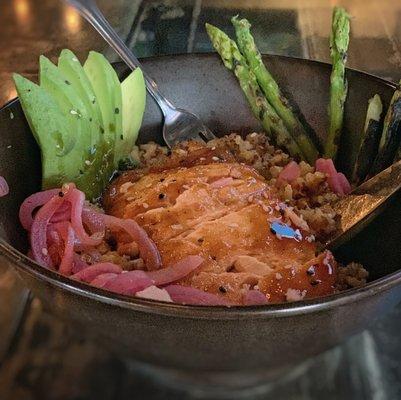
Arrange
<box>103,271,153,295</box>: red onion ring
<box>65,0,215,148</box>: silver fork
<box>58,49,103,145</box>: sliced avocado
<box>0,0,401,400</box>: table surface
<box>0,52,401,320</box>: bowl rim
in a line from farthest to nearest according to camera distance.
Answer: <box>65,0,215,148</box>: silver fork < <box>58,49,103,145</box>: sliced avocado < <box>0,0,401,400</box>: table surface < <box>103,271,153,295</box>: red onion ring < <box>0,52,401,320</box>: bowl rim

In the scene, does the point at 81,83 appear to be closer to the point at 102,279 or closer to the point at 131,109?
the point at 131,109

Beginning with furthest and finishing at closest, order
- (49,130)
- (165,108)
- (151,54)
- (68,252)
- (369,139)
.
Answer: (151,54) < (165,108) < (369,139) < (49,130) < (68,252)

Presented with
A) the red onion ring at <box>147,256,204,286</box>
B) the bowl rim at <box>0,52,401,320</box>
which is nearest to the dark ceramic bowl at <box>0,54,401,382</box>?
the bowl rim at <box>0,52,401,320</box>

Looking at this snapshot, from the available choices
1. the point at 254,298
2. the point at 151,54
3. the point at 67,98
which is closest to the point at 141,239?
the point at 254,298

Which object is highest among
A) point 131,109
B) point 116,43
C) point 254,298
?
point 116,43

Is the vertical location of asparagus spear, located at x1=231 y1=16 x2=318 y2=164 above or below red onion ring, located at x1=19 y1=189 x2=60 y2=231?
above

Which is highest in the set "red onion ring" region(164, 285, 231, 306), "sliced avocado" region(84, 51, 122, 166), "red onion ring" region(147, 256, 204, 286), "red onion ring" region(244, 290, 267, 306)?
"sliced avocado" region(84, 51, 122, 166)

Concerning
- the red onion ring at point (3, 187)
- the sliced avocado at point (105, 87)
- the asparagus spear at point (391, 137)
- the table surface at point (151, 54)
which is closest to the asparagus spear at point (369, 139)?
the asparagus spear at point (391, 137)

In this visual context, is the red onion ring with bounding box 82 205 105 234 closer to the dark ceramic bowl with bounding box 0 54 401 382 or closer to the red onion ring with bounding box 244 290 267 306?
the dark ceramic bowl with bounding box 0 54 401 382

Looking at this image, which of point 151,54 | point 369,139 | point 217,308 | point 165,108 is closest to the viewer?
point 217,308
